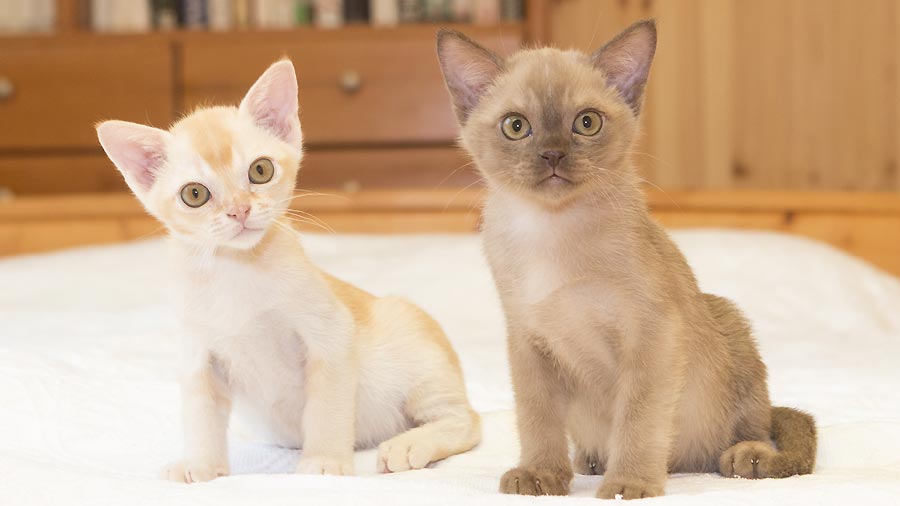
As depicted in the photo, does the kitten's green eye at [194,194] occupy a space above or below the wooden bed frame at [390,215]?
above

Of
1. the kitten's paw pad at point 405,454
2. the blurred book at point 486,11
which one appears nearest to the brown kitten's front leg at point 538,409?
the kitten's paw pad at point 405,454

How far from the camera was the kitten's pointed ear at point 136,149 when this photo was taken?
1.03 metres

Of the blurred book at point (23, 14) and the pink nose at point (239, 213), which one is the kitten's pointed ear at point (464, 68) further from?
the blurred book at point (23, 14)

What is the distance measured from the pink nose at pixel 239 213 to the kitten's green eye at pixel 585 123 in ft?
1.11

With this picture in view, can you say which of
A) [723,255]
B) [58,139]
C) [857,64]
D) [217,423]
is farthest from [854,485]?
[58,139]

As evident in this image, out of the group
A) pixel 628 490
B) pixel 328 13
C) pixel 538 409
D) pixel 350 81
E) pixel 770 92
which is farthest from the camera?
pixel 328 13

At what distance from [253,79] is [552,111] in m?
2.09

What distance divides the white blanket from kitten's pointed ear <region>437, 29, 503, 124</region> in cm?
40

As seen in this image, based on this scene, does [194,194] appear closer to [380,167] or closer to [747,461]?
[747,461]

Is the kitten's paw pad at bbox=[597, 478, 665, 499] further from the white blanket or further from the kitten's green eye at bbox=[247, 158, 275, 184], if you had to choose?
the kitten's green eye at bbox=[247, 158, 275, 184]

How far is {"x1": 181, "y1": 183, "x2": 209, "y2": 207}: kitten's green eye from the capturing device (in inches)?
40.0

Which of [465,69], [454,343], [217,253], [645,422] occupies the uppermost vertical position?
[465,69]

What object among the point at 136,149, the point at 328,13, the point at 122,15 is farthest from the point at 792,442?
the point at 122,15

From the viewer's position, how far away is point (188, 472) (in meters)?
1.03
